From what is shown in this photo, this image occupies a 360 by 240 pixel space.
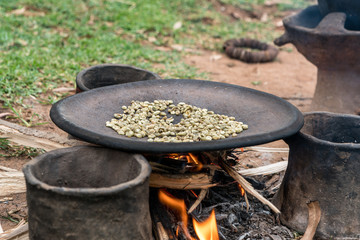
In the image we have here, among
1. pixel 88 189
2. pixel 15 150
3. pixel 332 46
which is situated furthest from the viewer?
pixel 332 46

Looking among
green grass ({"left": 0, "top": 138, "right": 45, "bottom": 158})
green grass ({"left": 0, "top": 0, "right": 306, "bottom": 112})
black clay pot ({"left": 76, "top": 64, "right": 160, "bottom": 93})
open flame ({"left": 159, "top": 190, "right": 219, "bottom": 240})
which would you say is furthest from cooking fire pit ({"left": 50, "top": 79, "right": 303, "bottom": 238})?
green grass ({"left": 0, "top": 0, "right": 306, "bottom": 112})

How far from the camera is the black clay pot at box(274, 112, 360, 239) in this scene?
9.76ft

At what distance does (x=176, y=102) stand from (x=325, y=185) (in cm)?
130

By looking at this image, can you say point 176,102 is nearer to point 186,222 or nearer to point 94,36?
point 186,222

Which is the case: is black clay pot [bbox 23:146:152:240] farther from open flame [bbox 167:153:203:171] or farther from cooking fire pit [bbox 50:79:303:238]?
open flame [bbox 167:153:203:171]

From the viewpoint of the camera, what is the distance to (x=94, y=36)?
7.51m

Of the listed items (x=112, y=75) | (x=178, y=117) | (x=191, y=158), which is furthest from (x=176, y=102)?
(x=112, y=75)

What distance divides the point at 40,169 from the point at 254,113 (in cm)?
156

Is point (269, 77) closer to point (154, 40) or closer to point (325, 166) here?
point (154, 40)

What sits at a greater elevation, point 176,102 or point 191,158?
point 176,102

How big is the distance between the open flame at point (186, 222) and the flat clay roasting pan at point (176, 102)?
0.48m

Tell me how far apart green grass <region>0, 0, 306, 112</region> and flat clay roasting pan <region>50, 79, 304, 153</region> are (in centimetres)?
186

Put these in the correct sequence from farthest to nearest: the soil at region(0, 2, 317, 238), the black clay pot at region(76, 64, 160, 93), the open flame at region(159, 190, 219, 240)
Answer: the soil at region(0, 2, 317, 238), the black clay pot at region(76, 64, 160, 93), the open flame at region(159, 190, 219, 240)

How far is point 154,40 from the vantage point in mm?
7852
